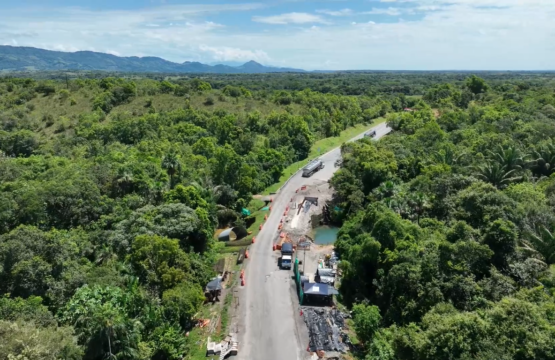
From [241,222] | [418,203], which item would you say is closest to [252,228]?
[241,222]

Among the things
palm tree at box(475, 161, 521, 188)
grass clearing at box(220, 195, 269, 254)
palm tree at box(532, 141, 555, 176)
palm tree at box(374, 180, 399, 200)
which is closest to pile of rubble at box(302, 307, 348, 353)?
grass clearing at box(220, 195, 269, 254)

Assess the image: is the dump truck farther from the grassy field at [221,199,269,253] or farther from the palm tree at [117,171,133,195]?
the palm tree at [117,171,133,195]

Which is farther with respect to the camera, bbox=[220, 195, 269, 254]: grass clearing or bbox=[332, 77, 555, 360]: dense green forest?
bbox=[220, 195, 269, 254]: grass clearing

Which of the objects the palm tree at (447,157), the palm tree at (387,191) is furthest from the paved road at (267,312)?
the palm tree at (447,157)

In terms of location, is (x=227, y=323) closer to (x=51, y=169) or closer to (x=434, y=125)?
(x=51, y=169)

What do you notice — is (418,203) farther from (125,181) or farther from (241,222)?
(125,181)

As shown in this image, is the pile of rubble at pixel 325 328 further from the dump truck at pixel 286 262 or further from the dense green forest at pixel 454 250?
the dump truck at pixel 286 262
